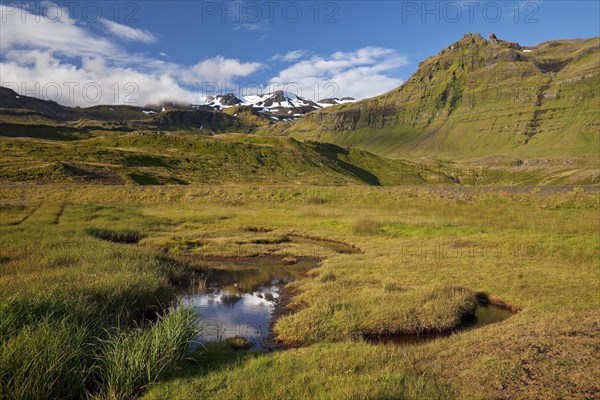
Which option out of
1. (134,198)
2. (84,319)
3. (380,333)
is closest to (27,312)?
(84,319)

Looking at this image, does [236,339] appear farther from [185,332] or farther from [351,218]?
[351,218]

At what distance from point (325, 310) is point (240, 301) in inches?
215

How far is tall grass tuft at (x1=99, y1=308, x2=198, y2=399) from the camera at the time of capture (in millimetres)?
9094

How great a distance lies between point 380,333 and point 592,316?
24.2 ft

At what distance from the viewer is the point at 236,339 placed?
543 inches

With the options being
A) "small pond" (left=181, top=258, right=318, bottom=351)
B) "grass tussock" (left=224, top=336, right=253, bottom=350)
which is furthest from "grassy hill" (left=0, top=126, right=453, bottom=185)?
"grass tussock" (left=224, top=336, right=253, bottom=350)

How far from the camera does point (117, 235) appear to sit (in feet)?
111

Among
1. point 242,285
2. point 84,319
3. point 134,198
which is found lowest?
point 134,198

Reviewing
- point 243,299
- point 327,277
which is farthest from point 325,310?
point 327,277

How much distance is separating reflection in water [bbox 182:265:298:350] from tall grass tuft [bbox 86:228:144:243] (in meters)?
12.7

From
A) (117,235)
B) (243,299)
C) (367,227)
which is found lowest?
(117,235)

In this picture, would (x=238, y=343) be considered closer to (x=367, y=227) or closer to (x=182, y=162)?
(x=367, y=227)

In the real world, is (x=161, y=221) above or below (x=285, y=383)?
below

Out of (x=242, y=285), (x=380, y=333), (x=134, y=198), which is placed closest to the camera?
Answer: (x=380, y=333)
